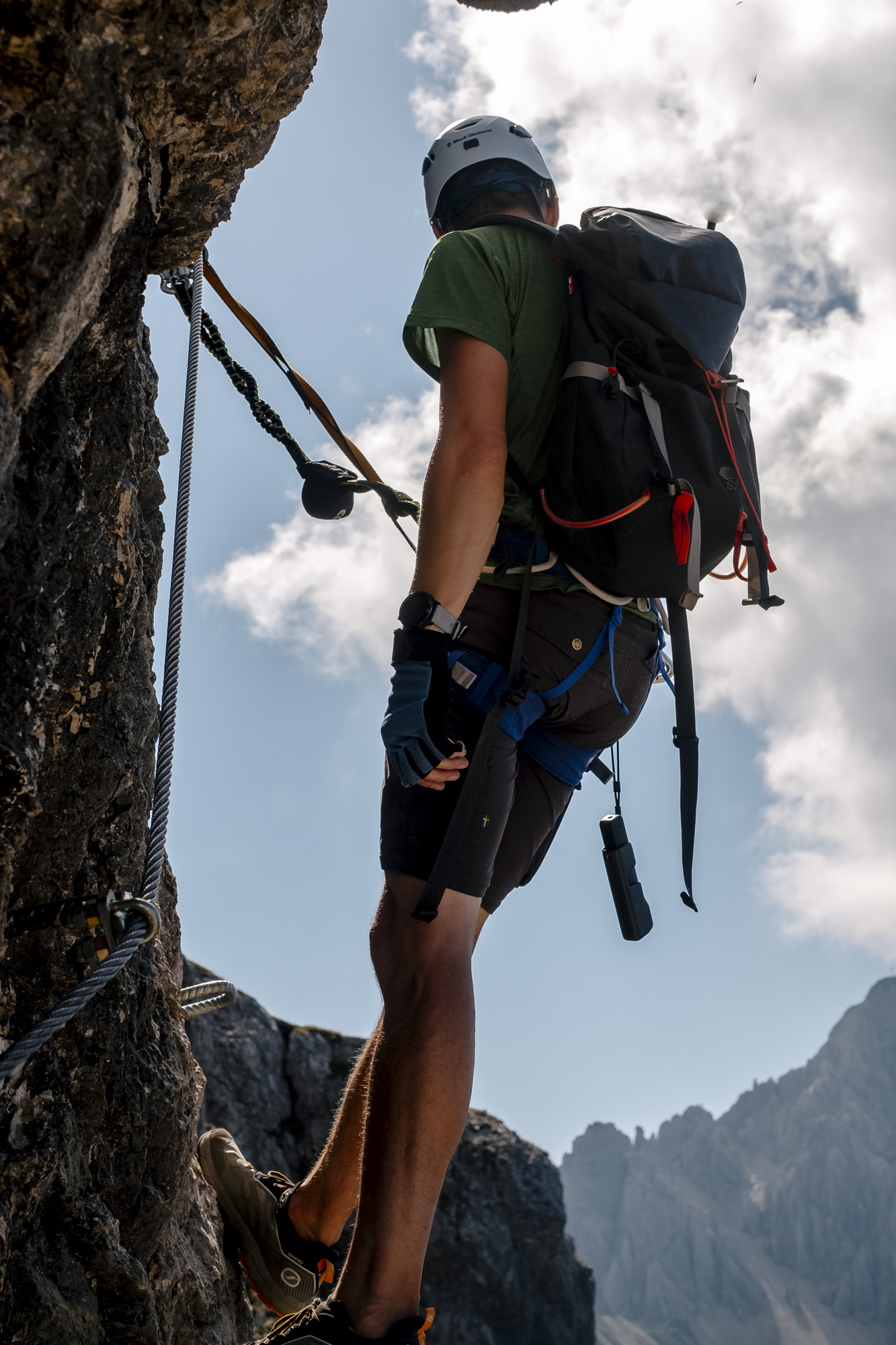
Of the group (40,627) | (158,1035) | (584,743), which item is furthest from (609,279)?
(158,1035)

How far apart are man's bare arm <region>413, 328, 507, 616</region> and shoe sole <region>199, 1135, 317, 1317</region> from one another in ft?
9.01

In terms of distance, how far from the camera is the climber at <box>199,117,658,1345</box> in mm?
2713

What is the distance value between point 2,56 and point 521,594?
2074mm

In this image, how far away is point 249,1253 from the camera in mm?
4094

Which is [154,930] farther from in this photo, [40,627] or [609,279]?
[609,279]

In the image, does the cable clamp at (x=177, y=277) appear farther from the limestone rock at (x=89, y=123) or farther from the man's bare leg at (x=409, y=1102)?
the man's bare leg at (x=409, y=1102)

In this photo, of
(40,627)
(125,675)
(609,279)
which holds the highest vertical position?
(609,279)

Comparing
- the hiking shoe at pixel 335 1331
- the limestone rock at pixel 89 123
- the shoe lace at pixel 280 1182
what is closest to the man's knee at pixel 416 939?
the hiking shoe at pixel 335 1331

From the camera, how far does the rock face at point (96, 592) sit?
2027mm

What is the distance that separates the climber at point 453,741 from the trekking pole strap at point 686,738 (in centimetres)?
12

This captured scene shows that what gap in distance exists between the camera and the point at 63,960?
9.62 ft

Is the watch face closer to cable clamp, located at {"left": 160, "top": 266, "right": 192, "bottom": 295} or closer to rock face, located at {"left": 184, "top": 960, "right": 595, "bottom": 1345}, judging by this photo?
cable clamp, located at {"left": 160, "top": 266, "right": 192, "bottom": 295}

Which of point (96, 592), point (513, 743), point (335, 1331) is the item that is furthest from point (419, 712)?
point (335, 1331)

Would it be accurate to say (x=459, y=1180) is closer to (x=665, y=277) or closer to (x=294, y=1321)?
(x=294, y=1321)
